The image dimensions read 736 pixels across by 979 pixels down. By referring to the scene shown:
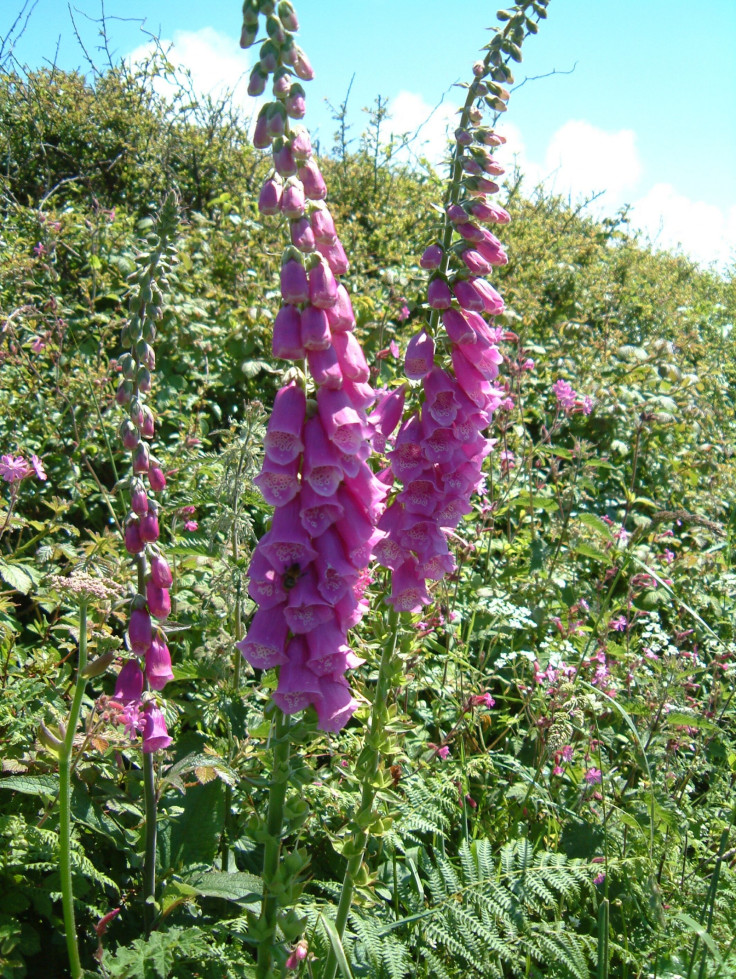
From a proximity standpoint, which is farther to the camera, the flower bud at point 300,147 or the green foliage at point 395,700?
the green foliage at point 395,700

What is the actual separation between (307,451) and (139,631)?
2.66 ft

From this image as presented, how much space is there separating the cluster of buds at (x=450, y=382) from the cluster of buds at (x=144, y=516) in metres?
0.66

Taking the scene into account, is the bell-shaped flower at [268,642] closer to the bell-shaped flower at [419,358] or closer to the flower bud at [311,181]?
the bell-shaped flower at [419,358]

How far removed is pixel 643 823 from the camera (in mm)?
2822

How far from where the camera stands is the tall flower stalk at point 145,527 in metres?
1.96

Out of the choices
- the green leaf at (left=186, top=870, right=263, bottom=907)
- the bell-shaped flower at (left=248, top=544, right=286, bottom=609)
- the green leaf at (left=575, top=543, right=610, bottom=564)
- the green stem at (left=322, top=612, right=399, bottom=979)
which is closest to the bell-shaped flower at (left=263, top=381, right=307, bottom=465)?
the bell-shaped flower at (left=248, top=544, right=286, bottom=609)

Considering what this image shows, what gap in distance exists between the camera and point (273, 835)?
65.7 inches

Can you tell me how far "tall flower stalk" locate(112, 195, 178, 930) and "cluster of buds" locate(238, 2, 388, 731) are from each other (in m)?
0.49

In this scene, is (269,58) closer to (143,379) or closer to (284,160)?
(284,160)

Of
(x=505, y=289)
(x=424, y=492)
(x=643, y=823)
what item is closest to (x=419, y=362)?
(x=424, y=492)

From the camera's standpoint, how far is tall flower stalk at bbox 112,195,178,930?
1.96 meters

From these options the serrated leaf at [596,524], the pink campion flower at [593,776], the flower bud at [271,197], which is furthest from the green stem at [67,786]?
the serrated leaf at [596,524]

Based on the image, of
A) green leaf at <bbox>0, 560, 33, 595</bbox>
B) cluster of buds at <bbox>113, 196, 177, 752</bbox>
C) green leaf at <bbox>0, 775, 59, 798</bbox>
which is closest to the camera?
cluster of buds at <bbox>113, 196, 177, 752</bbox>

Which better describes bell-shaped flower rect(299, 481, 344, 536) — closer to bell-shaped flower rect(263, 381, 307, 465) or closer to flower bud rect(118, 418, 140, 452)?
bell-shaped flower rect(263, 381, 307, 465)
